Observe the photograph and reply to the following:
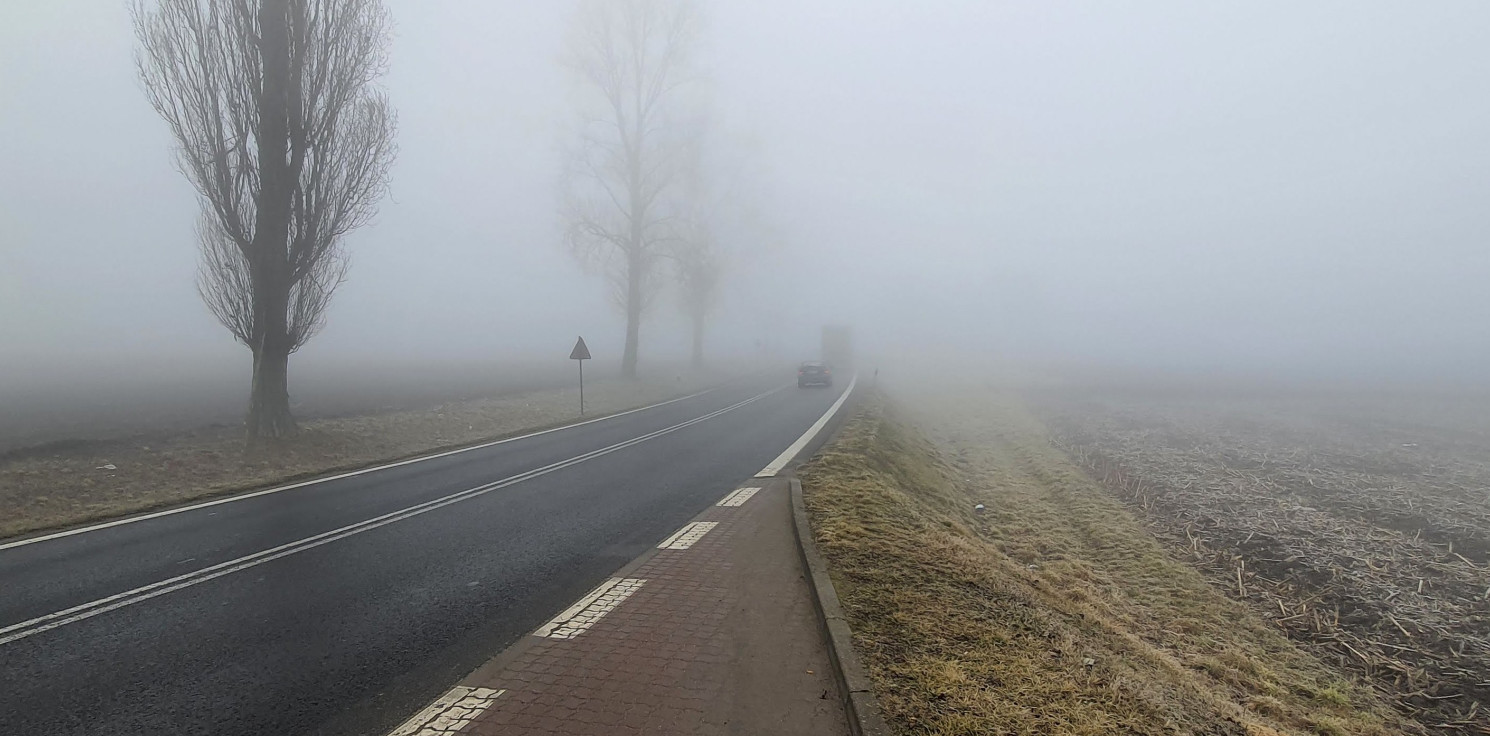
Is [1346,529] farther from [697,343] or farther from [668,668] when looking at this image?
[697,343]

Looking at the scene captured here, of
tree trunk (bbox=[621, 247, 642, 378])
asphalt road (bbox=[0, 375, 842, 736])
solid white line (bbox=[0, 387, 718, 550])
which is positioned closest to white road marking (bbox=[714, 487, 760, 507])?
asphalt road (bbox=[0, 375, 842, 736])

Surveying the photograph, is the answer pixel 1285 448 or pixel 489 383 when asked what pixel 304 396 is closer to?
pixel 489 383

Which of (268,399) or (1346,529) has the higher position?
(268,399)

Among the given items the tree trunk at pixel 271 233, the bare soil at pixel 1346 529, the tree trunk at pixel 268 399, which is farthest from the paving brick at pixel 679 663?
the tree trunk at pixel 271 233

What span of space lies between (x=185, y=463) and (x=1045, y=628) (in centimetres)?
1443

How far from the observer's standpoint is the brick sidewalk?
359cm

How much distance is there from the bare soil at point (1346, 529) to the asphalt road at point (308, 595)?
285 inches

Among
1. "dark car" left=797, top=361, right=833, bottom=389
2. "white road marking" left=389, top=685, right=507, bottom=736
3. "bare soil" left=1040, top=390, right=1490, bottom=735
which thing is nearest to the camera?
"white road marking" left=389, top=685, right=507, bottom=736

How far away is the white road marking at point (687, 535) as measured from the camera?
6.99 m

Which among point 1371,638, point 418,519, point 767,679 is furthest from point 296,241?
point 1371,638

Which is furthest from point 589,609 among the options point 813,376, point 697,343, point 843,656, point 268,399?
point 697,343

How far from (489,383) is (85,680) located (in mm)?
31119

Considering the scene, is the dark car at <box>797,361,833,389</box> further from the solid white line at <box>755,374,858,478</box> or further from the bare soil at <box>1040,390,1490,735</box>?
the bare soil at <box>1040,390,1490,735</box>

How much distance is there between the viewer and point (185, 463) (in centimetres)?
1185
